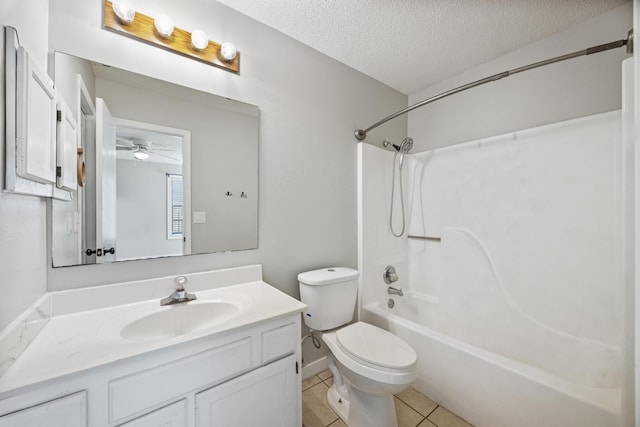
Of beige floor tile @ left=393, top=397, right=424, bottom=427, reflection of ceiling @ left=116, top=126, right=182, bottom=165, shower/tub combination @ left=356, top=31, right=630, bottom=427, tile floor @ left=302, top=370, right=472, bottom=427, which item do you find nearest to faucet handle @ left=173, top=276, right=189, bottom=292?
reflection of ceiling @ left=116, top=126, right=182, bottom=165

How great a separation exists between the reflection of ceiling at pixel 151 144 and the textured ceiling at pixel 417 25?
862mm

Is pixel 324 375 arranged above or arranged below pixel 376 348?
below

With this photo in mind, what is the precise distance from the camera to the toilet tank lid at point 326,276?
5.03 ft

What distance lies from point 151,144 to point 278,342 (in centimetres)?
112

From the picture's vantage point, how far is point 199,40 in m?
1.28

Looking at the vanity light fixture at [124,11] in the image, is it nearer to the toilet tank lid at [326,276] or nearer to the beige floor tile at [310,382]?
the toilet tank lid at [326,276]

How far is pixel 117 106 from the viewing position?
Result: 1.14 meters

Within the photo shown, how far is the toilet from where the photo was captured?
1.19 metres

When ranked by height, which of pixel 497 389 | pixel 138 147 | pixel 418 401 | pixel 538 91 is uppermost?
pixel 538 91

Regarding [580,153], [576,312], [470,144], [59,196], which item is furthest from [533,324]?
[59,196]

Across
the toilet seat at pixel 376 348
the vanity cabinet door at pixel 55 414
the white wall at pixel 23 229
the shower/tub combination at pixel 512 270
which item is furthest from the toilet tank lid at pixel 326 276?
the white wall at pixel 23 229

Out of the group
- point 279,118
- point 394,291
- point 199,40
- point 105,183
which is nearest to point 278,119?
point 279,118

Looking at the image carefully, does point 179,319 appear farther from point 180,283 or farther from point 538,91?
point 538,91

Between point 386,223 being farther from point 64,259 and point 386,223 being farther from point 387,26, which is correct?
point 64,259
